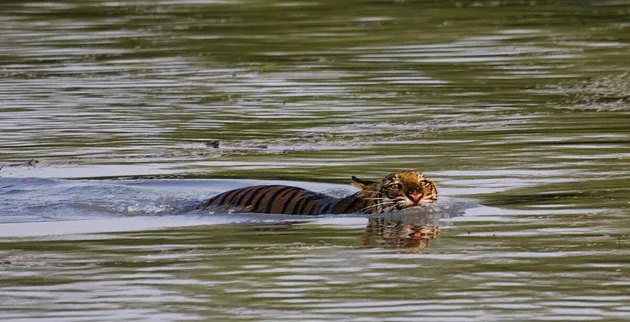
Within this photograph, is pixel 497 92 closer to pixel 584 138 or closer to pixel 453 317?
pixel 584 138

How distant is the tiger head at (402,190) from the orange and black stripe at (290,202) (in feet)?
0.73

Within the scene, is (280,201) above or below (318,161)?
below

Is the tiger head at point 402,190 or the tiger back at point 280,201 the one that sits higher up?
the tiger head at point 402,190

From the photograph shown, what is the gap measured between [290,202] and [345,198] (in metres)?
0.33

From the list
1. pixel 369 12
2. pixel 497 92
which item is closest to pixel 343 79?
pixel 497 92

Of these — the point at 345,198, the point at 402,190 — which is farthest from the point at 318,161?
the point at 402,190

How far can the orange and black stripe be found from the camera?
10.5 meters

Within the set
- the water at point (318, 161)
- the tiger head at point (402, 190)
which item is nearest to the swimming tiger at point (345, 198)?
the tiger head at point (402, 190)

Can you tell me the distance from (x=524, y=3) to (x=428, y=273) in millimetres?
18606

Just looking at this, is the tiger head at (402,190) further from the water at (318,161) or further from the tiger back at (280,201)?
the tiger back at (280,201)

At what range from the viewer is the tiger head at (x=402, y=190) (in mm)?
10180

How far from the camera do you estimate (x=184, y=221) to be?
10445 mm

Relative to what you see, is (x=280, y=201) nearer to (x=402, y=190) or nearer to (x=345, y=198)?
(x=345, y=198)

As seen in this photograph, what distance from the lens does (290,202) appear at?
34.4 feet
